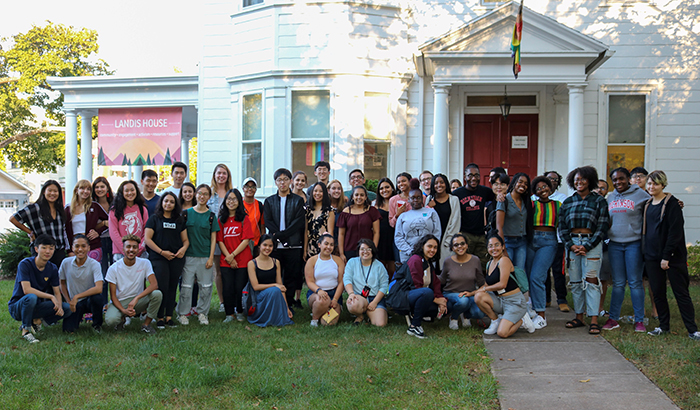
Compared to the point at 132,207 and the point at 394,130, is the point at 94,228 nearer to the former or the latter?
the point at 132,207

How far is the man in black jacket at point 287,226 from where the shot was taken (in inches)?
281

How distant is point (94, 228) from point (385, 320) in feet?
12.1

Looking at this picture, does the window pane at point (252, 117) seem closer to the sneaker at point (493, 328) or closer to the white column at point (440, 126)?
the white column at point (440, 126)

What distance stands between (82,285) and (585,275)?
18.3ft

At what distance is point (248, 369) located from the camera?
15.8ft

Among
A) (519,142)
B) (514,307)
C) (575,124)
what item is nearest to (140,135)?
(519,142)

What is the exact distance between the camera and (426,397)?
425 centimetres

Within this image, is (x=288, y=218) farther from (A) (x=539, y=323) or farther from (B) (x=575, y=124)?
(B) (x=575, y=124)

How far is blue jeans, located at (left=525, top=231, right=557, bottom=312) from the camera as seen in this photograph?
6551 mm

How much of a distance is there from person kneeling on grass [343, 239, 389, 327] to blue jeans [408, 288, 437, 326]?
41 cm

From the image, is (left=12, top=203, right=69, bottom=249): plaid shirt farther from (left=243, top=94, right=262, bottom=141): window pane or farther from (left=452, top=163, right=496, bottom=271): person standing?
(left=243, top=94, right=262, bottom=141): window pane

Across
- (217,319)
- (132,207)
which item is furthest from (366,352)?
(132,207)

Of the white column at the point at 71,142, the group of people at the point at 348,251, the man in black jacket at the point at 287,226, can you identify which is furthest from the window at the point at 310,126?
the white column at the point at 71,142

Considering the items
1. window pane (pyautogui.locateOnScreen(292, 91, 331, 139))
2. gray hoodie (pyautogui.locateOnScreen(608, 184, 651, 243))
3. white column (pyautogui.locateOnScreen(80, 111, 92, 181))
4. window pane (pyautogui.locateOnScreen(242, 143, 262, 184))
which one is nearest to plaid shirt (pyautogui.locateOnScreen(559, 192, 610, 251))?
gray hoodie (pyautogui.locateOnScreen(608, 184, 651, 243))
